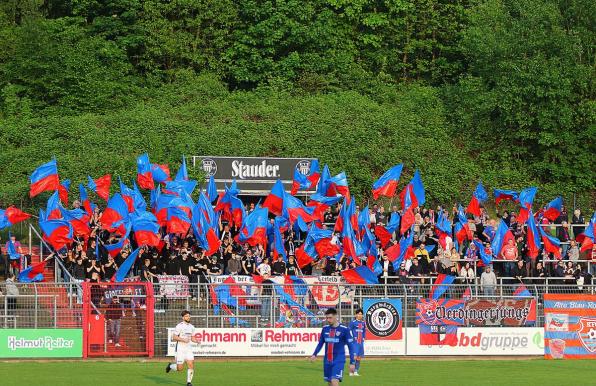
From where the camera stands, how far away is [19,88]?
55281mm

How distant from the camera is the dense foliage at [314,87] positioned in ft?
169

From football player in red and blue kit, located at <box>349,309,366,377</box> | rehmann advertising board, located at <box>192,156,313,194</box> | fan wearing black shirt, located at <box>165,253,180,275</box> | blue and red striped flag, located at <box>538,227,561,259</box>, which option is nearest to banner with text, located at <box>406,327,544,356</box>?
football player in red and blue kit, located at <box>349,309,366,377</box>

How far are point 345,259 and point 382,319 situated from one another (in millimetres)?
4087

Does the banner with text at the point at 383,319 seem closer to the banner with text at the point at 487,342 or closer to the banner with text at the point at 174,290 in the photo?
the banner with text at the point at 487,342

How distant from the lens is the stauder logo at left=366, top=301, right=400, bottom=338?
33.7m

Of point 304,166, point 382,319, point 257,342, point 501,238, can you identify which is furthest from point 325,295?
point 304,166

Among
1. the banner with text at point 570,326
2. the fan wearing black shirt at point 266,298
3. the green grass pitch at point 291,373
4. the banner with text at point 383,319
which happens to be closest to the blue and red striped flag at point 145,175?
the fan wearing black shirt at point 266,298

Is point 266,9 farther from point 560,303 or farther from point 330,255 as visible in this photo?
point 560,303

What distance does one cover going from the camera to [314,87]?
60375mm

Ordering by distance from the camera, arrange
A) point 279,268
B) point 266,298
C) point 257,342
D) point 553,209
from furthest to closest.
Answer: point 553,209
point 279,268
point 257,342
point 266,298

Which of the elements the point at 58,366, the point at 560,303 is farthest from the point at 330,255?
the point at 58,366

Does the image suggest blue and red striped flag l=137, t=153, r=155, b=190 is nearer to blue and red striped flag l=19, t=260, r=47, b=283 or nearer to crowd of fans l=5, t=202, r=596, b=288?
crowd of fans l=5, t=202, r=596, b=288

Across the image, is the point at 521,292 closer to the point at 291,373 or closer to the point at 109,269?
the point at 291,373

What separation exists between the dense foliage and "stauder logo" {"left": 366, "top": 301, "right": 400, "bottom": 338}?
15744mm
